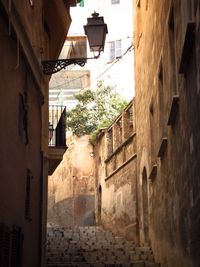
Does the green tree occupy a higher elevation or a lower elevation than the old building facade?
higher

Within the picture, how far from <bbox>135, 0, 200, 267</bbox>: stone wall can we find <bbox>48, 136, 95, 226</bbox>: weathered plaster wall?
42.1ft

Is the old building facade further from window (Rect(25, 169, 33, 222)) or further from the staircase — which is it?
the staircase

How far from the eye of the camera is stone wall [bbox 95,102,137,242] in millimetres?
20734

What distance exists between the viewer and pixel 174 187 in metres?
10.6

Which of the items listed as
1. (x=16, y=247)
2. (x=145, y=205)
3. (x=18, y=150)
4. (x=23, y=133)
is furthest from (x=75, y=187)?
(x=16, y=247)

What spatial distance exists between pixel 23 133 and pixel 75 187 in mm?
22274

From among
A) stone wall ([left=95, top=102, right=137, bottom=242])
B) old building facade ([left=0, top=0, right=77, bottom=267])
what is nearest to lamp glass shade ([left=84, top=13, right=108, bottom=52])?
old building facade ([left=0, top=0, right=77, bottom=267])

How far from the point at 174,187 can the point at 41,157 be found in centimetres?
371

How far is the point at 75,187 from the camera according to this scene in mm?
32906

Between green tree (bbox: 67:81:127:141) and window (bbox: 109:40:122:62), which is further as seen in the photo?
window (bbox: 109:40:122:62)

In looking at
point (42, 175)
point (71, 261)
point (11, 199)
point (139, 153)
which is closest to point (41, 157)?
point (42, 175)

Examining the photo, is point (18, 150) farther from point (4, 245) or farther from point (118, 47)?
point (118, 47)

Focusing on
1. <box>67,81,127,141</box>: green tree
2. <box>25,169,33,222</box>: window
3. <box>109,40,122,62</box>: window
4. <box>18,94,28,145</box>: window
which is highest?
<box>109,40,122,62</box>: window

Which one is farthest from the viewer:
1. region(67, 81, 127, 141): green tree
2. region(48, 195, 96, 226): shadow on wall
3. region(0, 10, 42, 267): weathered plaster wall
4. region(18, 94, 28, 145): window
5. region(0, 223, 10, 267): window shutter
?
region(67, 81, 127, 141): green tree
